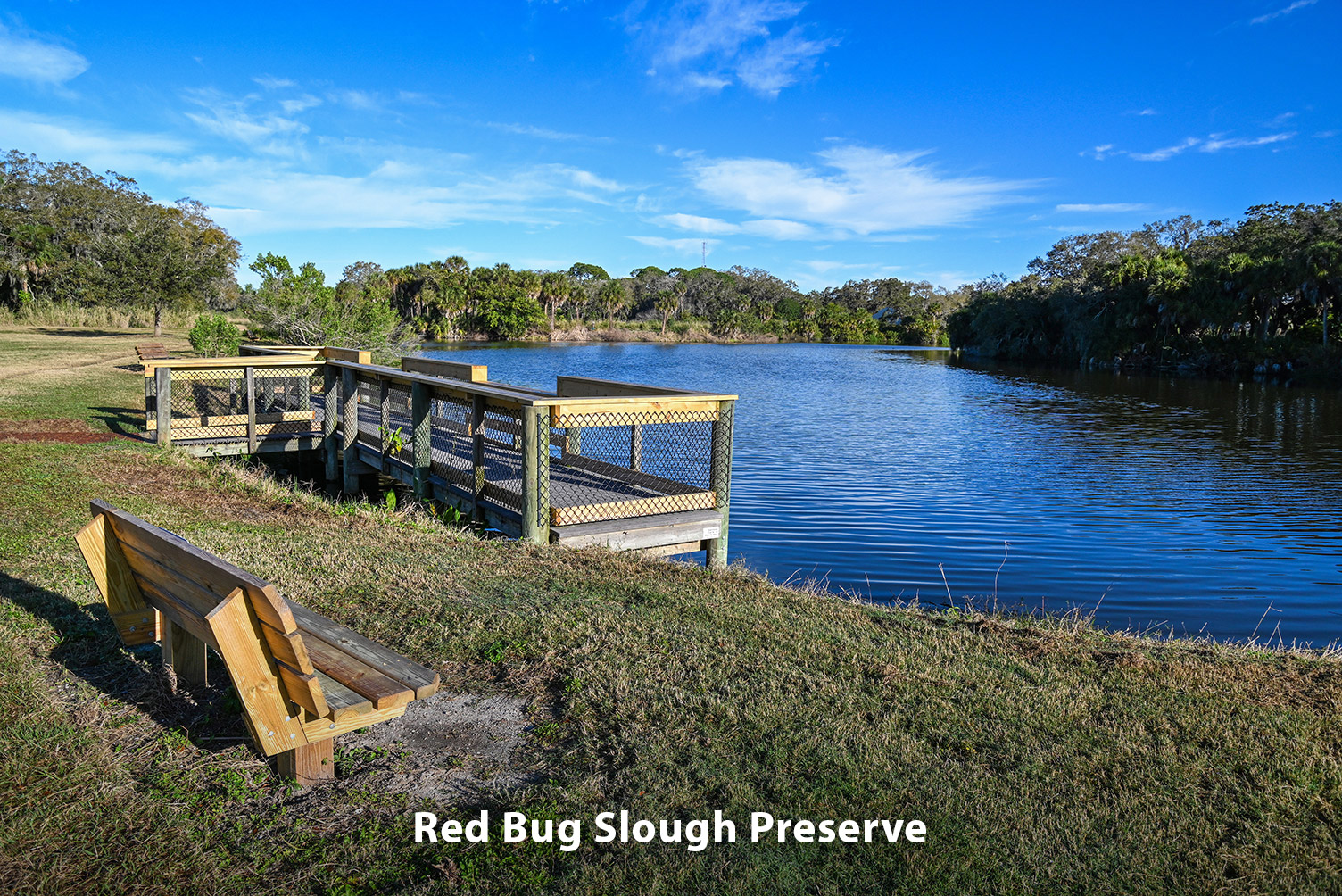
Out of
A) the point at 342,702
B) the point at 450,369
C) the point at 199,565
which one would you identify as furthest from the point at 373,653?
the point at 450,369

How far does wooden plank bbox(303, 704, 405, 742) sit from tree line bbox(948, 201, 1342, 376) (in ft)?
159

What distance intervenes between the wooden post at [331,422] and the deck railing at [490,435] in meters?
0.02

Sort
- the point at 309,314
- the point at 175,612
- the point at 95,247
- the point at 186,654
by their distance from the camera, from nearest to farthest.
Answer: the point at 175,612
the point at 186,654
the point at 309,314
the point at 95,247

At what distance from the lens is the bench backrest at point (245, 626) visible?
2.81 metres

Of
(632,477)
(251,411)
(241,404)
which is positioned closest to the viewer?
(632,477)

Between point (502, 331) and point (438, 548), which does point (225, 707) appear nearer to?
point (438, 548)

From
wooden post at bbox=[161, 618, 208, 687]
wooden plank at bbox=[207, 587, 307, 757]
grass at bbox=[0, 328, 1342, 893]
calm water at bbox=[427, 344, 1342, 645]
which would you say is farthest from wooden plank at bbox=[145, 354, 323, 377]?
wooden plank at bbox=[207, 587, 307, 757]

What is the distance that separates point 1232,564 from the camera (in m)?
10.4

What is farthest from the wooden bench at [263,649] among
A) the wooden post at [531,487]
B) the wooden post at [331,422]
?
the wooden post at [331,422]

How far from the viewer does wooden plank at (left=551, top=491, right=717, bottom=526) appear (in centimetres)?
768

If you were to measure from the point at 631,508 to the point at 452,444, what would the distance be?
3.83 m

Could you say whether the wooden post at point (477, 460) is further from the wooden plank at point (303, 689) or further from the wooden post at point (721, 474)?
the wooden plank at point (303, 689)

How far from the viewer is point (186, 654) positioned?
3838 mm

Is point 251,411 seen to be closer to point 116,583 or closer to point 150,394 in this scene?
point 150,394
